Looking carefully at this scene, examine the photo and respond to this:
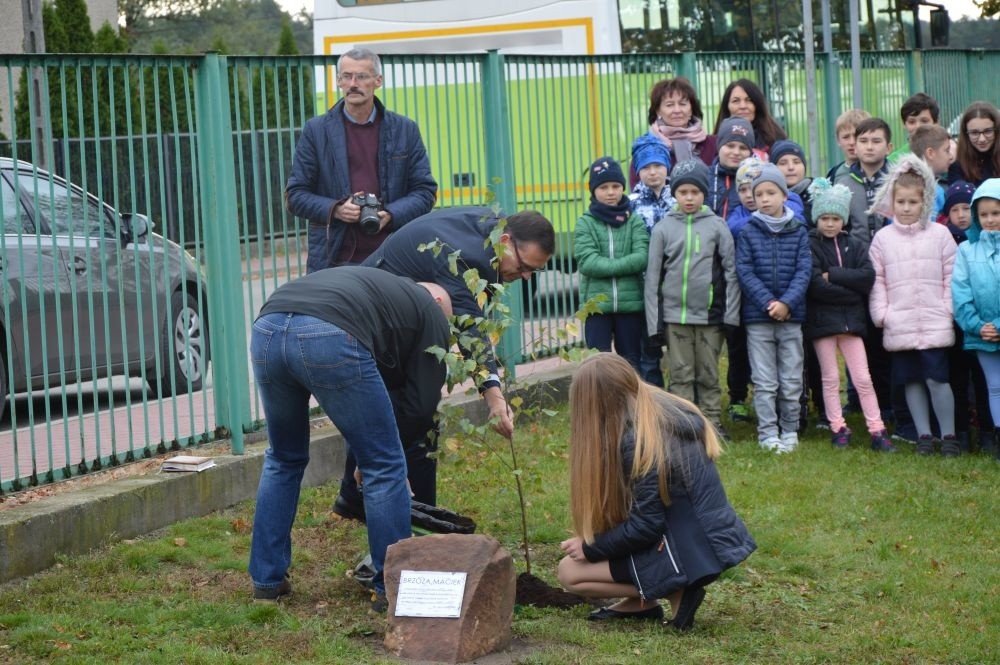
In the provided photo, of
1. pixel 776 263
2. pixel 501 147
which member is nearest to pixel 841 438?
pixel 776 263

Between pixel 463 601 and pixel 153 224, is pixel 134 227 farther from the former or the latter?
pixel 463 601

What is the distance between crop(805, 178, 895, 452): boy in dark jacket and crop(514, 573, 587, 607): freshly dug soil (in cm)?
316

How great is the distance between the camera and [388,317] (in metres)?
5.12

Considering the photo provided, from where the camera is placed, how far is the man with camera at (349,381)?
4.98 meters

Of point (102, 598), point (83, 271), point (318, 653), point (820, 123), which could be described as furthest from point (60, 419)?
point (820, 123)

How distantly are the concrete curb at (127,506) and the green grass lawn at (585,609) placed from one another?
3.4 inches

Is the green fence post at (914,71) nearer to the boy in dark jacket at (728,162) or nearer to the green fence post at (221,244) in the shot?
the boy in dark jacket at (728,162)

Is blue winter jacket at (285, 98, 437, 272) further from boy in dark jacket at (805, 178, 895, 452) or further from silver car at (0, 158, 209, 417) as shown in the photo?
boy in dark jacket at (805, 178, 895, 452)

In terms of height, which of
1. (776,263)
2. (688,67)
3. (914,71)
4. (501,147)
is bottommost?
(776,263)

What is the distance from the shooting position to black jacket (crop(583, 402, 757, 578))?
16.7ft

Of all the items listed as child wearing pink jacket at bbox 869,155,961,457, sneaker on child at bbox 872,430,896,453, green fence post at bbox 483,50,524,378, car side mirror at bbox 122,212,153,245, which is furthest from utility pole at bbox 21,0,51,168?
sneaker on child at bbox 872,430,896,453

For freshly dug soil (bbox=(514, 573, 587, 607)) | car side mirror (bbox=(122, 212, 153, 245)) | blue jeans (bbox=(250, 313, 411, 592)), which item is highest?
car side mirror (bbox=(122, 212, 153, 245))

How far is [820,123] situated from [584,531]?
9151 millimetres

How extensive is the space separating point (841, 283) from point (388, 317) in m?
3.76
